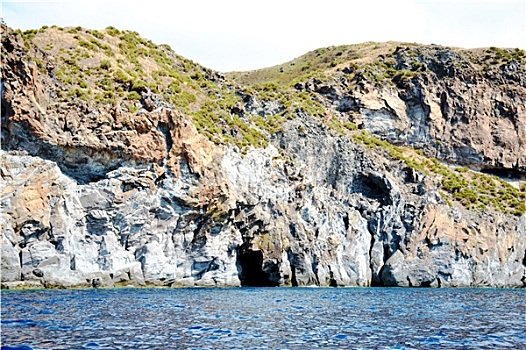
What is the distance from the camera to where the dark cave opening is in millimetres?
52438

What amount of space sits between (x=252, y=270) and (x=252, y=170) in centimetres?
979

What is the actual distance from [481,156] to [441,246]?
31586 millimetres

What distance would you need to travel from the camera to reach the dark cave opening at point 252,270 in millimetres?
52438

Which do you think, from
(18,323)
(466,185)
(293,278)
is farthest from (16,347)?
(466,185)

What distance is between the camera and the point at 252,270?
178 ft

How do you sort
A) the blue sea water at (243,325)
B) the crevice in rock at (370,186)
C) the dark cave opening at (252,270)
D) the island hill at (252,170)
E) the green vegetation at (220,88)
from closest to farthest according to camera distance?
the blue sea water at (243,325)
the island hill at (252,170)
the green vegetation at (220,88)
the dark cave opening at (252,270)
the crevice in rock at (370,186)

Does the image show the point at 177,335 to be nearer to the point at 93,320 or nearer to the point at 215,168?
the point at 93,320

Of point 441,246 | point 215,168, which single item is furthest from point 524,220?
point 215,168

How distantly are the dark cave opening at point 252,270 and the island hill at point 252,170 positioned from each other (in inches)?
8.7

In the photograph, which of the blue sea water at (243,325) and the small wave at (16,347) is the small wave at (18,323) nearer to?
the blue sea water at (243,325)

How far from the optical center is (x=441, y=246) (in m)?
60.4

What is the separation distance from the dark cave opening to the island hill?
22 centimetres

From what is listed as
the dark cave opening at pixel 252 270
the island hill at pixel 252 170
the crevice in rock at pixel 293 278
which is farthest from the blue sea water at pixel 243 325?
the crevice in rock at pixel 293 278

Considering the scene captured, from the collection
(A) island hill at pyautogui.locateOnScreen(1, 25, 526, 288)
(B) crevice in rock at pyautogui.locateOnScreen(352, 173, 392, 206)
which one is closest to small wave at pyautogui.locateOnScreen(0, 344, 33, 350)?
(A) island hill at pyautogui.locateOnScreen(1, 25, 526, 288)
